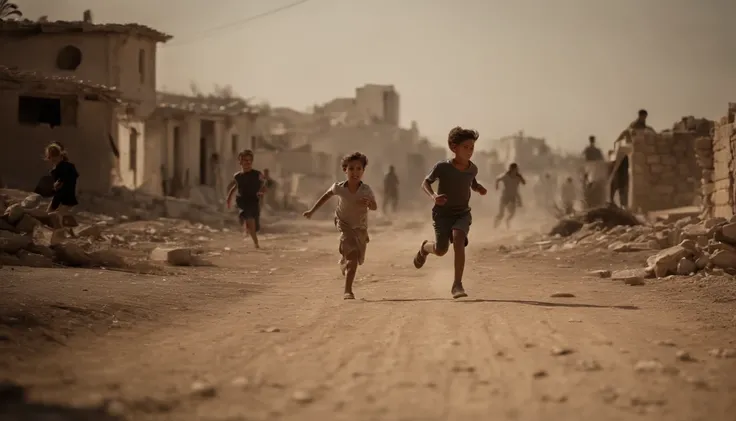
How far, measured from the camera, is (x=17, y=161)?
23.6m

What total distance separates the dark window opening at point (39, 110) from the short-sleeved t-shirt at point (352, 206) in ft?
62.8

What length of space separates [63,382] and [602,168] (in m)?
26.0

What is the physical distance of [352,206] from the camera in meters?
8.50

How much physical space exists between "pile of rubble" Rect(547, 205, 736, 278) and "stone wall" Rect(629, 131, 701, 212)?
5849 mm

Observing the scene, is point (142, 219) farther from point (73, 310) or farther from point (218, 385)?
point (218, 385)

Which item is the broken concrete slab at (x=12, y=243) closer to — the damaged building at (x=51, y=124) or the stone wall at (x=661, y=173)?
the damaged building at (x=51, y=124)

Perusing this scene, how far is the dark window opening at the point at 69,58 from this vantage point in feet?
108

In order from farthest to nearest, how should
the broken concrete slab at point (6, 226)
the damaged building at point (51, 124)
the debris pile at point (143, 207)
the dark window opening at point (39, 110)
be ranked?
the dark window opening at point (39, 110), the damaged building at point (51, 124), the debris pile at point (143, 207), the broken concrete slab at point (6, 226)

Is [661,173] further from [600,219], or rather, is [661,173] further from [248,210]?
[248,210]

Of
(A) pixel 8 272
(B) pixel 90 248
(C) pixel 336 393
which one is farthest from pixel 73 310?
(B) pixel 90 248

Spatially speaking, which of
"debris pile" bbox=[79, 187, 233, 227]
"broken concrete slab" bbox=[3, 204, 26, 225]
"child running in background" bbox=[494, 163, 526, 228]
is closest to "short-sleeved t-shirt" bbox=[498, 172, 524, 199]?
"child running in background" bbox=[494, 163, 526, 228]

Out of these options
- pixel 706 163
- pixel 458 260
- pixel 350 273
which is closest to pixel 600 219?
pixel 706 163

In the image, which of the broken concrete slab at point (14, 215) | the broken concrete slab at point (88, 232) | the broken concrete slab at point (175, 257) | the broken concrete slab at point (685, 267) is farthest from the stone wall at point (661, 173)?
the broken concrete slab at point (14, 215)

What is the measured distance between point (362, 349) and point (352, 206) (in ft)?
11.4
